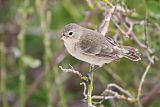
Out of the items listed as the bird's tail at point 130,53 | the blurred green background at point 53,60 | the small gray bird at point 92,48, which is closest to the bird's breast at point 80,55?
the small gray bird at point 92,48

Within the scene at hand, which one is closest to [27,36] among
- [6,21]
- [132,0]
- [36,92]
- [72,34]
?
[6,21]

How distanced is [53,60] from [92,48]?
127 cm

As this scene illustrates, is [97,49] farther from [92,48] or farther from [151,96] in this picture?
[151,96]

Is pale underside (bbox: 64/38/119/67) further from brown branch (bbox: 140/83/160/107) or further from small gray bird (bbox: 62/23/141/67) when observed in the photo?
brown branch (bbox: 140/83/160/107)

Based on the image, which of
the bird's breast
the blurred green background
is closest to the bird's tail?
the bird's breast

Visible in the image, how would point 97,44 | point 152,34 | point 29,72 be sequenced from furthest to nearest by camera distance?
point 29,72 → point 152,34 → point 97,44

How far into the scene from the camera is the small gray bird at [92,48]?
2.35m

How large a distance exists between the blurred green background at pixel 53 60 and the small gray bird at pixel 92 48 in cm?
72

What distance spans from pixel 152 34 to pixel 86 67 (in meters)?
0.92

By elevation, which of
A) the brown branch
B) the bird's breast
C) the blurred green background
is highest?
the blurred green background

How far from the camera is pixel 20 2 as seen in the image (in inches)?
165

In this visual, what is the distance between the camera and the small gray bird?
2348 mm

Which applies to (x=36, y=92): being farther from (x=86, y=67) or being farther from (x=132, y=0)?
(x=132, y=0)

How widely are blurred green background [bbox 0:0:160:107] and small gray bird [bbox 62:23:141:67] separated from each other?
72cm
